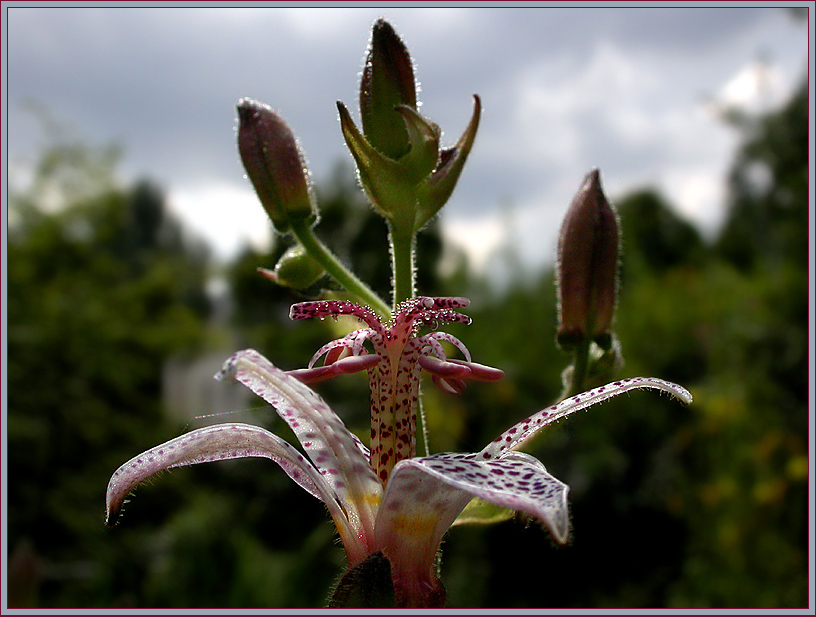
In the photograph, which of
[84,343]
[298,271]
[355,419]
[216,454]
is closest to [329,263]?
[298,271]

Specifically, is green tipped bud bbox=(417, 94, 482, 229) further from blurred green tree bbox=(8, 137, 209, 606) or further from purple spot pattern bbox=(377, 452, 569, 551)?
blurred green tree bbox=(8, 137, 209, 606)

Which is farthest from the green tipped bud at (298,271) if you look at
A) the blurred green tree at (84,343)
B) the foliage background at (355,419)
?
the blurred green tree at (84,343)

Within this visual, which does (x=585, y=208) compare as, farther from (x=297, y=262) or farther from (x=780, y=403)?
(x=780, y=403)

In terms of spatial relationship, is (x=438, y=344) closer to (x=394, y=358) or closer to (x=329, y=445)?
(x=394, y=358)

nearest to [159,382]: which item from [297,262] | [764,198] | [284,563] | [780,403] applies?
[284,563]

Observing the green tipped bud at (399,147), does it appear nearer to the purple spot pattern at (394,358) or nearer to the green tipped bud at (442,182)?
the green tipped bud at (442,182)

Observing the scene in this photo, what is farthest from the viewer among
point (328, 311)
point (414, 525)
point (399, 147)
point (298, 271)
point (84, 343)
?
point (84, 343)
